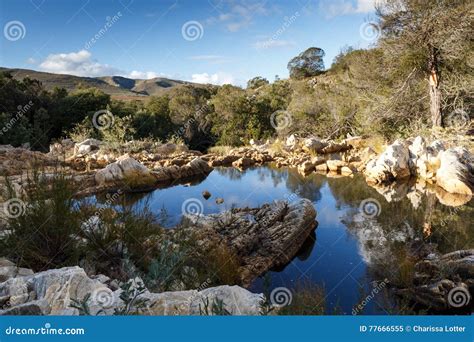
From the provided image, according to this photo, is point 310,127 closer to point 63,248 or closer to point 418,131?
point 418,131

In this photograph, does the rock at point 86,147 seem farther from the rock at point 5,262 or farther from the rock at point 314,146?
the rock at point 5,262

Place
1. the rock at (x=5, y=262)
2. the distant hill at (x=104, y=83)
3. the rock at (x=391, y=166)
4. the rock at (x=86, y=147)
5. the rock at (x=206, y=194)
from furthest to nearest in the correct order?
1. the distant hill at (x=104, y=83)
2. the rock at (x=86, y=147)
3. the rock at (x=391, y=166)
4. the rock at (x=206, y=194)
5. the rock at (x=5, y=262)

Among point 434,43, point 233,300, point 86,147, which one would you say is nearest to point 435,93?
point 434,43

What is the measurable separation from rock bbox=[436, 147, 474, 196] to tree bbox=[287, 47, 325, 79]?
51.2 feet

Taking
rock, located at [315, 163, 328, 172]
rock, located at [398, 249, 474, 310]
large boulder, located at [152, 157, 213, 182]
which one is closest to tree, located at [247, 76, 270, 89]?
large boulder, located at [152, 157, 213, 182]

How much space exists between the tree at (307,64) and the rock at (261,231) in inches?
740

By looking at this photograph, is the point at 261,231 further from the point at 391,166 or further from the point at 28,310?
the point at 391,166

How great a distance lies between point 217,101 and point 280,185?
11.2m

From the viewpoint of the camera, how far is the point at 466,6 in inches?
435

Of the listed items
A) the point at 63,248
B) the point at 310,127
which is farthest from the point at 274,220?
the point at 310,127

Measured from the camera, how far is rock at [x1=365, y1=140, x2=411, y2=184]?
9.51 meters

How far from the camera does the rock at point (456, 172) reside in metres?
8.15

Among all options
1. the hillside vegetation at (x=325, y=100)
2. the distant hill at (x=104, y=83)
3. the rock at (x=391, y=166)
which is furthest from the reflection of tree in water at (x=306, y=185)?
the distant hill at (x=104, y=83)

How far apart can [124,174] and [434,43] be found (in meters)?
10.0
